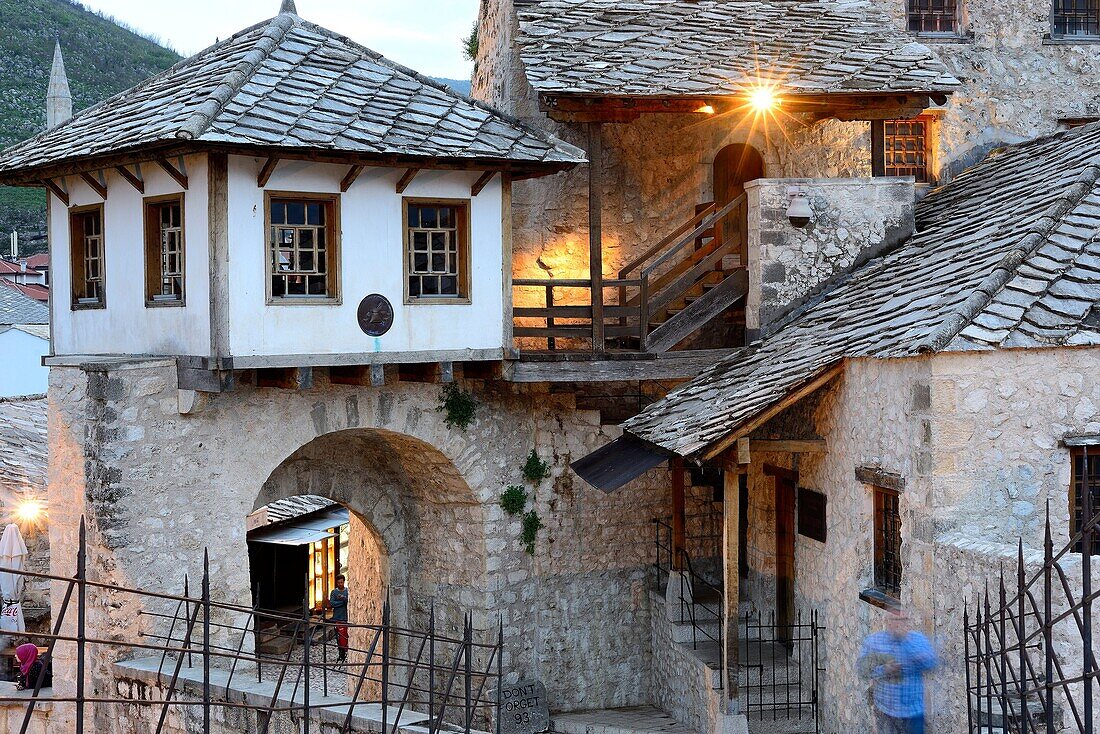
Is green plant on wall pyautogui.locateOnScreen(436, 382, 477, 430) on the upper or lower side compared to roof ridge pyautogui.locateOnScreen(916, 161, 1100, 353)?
lower

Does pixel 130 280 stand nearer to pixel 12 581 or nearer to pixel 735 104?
pixel 12 581

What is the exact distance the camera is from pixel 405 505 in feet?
49.2

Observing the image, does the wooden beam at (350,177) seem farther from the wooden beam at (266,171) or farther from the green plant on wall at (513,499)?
the green plant on wall at (513,499)

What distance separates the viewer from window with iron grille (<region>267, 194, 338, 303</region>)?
11.7 metres

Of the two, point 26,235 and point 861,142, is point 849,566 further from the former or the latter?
point 26,235

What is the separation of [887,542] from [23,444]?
47.6 ft

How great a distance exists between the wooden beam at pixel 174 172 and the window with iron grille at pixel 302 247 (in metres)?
0.78

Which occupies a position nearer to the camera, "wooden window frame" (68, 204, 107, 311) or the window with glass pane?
the window with glass pane

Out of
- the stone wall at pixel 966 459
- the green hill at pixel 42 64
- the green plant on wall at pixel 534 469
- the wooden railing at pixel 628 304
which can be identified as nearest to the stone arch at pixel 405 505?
the green plant on wall at pixel 534 469

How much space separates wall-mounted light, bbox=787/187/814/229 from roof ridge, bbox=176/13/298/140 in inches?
217

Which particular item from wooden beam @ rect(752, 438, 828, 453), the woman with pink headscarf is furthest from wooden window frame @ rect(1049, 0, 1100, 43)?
the woman with pink headscarf

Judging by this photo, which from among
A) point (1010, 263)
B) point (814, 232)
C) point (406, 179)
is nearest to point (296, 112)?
point (406, 179)

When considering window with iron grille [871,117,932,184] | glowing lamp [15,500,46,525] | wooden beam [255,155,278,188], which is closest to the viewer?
wooden beam [255,155,278,188]

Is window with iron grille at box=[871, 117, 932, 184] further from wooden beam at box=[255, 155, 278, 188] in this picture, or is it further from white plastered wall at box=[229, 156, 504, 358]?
wooden beam at box=[255, 155, 278, 188]
